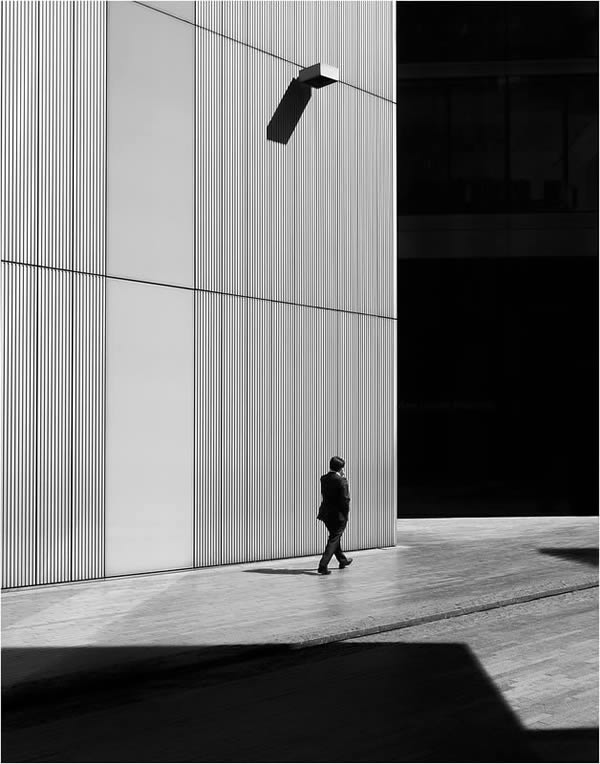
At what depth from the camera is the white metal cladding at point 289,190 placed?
14.5 m

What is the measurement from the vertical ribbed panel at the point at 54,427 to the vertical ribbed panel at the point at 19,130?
1.95 feet

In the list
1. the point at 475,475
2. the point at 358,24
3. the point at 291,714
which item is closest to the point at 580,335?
the point at 475,475

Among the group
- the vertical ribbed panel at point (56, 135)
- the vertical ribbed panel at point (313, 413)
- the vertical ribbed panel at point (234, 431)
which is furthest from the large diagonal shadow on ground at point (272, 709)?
the vertical ribbed panel at point (313, 413)

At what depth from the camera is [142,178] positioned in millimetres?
13445

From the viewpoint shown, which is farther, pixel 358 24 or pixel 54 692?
pixel 358 24

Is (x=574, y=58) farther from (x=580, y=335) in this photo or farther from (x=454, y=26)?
(x=580, y=335)

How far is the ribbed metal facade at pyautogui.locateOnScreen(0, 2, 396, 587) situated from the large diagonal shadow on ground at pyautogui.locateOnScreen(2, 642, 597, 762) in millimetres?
4515

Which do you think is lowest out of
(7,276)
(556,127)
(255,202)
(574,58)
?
(7,276)

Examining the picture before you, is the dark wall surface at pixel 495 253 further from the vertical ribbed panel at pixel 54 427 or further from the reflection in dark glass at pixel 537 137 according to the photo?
the vertical ribbed panel at pixel 54 427

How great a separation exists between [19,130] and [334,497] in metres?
6.95

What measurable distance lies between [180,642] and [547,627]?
4.22 metres

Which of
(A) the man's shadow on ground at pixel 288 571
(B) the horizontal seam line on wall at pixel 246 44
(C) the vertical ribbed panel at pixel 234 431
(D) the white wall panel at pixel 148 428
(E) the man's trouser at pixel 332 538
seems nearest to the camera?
(D) the white wall panel at pixel 148 428

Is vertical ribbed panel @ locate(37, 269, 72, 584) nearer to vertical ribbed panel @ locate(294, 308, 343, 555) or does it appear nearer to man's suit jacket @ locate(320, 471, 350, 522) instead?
man's suit jacket @ locate(320, 471, 350, 522)

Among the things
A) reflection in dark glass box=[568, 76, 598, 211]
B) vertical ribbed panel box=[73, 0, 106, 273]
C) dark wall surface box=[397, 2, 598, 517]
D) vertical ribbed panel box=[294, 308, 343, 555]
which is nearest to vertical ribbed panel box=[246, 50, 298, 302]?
vertical ribbed panel box=[294, 308, 343, 555]
